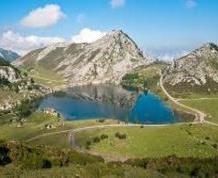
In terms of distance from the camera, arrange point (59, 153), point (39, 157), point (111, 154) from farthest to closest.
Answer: point (111, 154) → point (59, 153) → point (39, 157)

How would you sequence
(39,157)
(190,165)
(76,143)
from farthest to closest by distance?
(76,143) → (190,165) → (39,157)

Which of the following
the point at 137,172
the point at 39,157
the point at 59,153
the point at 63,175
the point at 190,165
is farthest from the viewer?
the point at 59,153

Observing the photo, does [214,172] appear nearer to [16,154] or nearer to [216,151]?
[16,154]

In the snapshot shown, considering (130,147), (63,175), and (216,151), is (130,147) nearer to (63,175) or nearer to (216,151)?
(216,151)

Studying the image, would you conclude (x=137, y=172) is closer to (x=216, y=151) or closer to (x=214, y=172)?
(x=214, y=172)

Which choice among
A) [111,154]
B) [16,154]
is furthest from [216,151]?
[16,154]

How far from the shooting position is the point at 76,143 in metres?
198

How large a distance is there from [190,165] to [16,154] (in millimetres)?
43644

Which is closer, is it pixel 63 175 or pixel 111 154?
pixel 63 175

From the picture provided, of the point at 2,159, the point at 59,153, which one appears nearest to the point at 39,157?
the point at 2,159

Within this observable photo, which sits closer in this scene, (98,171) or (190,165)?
(98,171)

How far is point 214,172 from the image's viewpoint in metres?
115

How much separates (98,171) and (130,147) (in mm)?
95077

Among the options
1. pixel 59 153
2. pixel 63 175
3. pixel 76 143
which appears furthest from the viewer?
pixel 76 143
